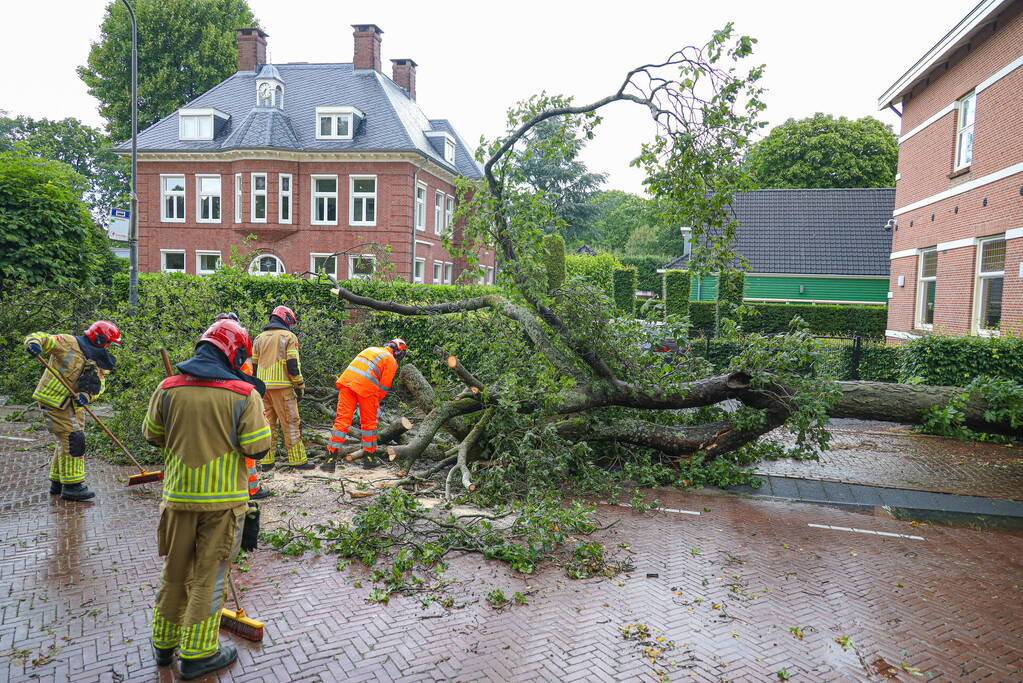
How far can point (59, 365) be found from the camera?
6.73 meters

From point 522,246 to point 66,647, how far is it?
245 inches

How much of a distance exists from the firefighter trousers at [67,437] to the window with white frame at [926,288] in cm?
1721

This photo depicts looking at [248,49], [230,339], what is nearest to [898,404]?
[230,339]

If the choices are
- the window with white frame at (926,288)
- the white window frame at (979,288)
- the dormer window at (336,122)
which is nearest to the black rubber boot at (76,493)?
the white window frame at (979,288)

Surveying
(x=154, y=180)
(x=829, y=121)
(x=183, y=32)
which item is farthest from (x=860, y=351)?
(x=183, y=32)

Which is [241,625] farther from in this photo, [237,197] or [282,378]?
[237,197]

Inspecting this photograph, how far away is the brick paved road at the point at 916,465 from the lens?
8.31m

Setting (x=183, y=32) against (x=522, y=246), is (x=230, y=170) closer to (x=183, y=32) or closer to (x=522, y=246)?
(x=183, y=32)

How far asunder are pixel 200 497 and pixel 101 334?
168 inches

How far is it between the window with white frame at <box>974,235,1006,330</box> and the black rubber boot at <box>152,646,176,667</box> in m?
14.4

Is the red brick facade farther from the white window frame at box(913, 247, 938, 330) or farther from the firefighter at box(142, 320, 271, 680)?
the firefighter at box(142, 320, 271, 680)

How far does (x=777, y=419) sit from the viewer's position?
7.99 m

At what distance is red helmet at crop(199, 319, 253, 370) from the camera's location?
151 inches

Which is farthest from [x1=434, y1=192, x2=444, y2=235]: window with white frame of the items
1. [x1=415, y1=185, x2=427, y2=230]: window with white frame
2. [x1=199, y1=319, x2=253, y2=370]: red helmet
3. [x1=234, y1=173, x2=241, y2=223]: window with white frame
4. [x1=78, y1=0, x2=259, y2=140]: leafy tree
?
[x1=199, y1=319, x2=253, y2=370]: red helmet
